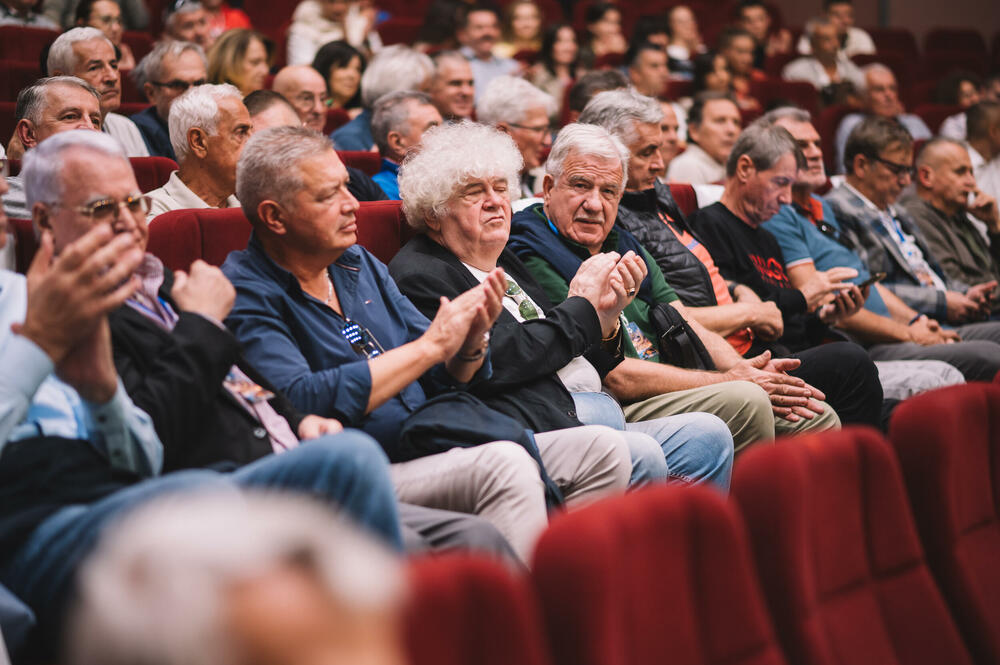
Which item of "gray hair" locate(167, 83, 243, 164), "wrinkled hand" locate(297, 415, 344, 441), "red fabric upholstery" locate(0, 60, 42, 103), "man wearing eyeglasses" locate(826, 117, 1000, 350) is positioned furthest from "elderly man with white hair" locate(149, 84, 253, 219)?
"man wearing eyeglasses" locate(826, 117, 1000, 350)

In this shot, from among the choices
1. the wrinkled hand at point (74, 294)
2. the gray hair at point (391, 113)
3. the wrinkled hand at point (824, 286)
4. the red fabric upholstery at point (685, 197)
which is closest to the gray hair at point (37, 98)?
the gray hair at point (391, 113)

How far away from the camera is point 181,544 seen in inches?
18.3

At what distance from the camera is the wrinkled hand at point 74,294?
0.93 metres

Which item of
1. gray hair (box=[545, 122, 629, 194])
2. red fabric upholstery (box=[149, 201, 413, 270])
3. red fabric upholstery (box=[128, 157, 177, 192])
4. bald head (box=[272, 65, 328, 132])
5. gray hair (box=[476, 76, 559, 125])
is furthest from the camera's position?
bald head (box=[272, 65, 328, 132])

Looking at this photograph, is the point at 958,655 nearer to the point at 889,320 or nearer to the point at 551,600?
the point at 551,600

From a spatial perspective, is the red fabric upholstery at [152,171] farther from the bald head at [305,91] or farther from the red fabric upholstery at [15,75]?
the red fabric upholstery at [15,75]

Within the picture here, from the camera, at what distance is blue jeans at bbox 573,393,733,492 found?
161 cm

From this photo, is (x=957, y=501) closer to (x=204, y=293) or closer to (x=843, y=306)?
(x=204, y=293)

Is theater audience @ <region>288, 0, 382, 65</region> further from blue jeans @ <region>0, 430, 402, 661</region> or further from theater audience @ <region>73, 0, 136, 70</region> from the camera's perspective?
blue jeans @ <region>0, 430, 402, 661</region>

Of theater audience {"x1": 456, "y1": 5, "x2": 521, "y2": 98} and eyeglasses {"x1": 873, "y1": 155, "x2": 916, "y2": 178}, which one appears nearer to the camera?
eyeglasses {"x1": 873, "y1": 155, "x2": 916, "y2": 178}

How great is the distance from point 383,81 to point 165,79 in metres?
0.67

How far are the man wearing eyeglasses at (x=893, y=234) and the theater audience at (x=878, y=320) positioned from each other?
0.28ft

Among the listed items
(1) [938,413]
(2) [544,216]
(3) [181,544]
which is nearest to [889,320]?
(2) [544,216]

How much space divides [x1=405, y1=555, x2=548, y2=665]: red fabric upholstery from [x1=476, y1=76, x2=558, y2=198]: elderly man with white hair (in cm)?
205
